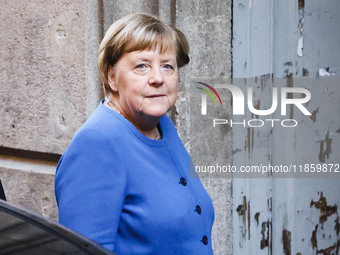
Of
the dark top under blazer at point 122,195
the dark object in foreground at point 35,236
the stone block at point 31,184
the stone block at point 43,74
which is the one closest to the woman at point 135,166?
the dark top under blazer at point 122,195

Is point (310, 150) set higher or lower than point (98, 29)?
lower

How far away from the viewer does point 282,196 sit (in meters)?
3.73

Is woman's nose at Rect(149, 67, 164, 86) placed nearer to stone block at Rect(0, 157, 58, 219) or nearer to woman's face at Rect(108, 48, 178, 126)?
woman's face at Rect(108, 48, 178, 126)

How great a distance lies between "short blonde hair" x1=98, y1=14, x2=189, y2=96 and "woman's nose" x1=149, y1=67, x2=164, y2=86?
83mm

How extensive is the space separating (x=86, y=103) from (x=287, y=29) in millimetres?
1400

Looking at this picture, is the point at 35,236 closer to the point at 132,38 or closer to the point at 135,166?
the point at 135,166

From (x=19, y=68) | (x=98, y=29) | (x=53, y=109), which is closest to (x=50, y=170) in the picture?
(x=53, y=109)

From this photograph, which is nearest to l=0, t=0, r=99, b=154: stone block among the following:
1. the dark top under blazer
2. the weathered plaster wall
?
the weathered plaster wall

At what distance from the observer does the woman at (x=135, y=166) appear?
2.01 meters

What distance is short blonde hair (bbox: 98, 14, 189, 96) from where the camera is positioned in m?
2.19

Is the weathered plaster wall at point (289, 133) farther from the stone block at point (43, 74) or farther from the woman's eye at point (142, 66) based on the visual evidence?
the woman's eye at point (142, 66)

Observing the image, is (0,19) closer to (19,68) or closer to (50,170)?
(19,68)

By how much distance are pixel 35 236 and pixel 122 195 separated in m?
0.49

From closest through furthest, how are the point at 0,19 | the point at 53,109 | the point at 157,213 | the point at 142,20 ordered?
the point at 157,213 → the point at 142,20 → the point at 53,109 → the point at 0,19
